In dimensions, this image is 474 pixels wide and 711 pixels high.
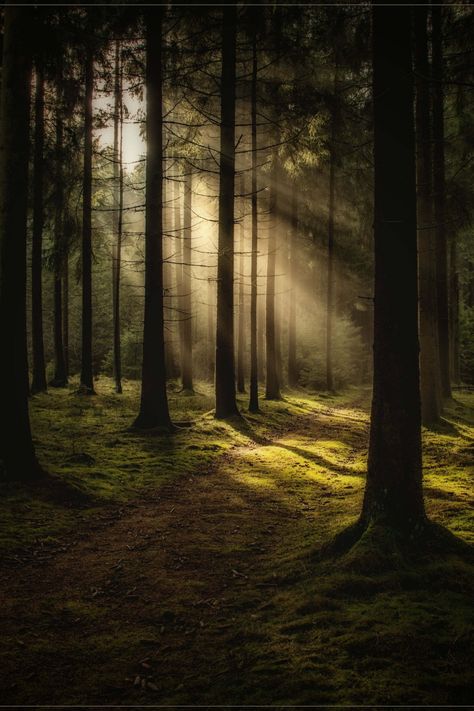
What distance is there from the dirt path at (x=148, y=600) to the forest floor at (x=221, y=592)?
0.02m

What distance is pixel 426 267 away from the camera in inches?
487

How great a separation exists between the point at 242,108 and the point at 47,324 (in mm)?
27746

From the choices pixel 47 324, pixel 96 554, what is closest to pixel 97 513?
pixel 96 554

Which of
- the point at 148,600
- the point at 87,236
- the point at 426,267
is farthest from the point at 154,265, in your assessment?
the point at 148,600

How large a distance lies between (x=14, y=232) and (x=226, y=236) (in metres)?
7.06

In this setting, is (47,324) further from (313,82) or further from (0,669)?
(0,669)

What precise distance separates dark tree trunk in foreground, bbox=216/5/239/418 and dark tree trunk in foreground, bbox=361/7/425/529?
852cm

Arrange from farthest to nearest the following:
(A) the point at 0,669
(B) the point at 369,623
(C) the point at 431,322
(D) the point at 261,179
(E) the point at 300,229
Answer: (E) the point at 300,229, (D) the point at 261,179, (C) the point at 431,322, (B) the point at 369,623, (A) the point at 0,669

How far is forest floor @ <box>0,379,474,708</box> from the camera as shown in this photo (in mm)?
3318

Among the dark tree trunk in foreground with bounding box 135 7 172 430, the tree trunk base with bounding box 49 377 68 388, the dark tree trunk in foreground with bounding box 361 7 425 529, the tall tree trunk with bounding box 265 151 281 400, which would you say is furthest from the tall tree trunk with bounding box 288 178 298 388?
the dark tree trunk in foreground with bounding box 361 7 425 529

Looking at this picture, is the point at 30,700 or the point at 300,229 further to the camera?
the point at 300,229

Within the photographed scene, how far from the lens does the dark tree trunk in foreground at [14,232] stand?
295 inches

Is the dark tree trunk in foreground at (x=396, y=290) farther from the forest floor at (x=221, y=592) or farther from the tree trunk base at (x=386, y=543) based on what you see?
the forest floor at (x=221, y=592)

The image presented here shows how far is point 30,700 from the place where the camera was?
10.7 ft
